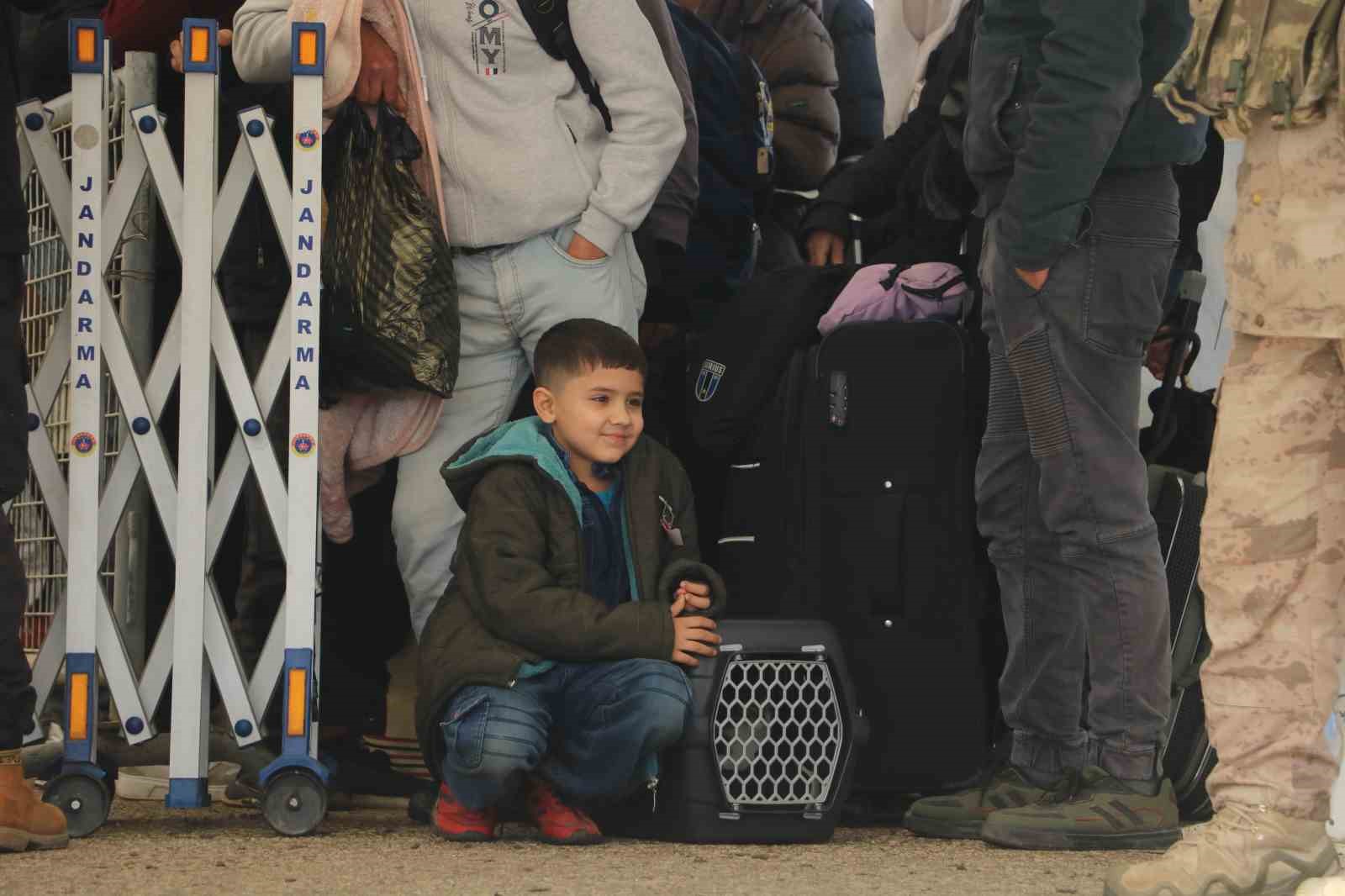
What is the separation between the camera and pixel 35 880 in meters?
2.63

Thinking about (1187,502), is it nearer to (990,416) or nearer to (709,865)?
(990,416)

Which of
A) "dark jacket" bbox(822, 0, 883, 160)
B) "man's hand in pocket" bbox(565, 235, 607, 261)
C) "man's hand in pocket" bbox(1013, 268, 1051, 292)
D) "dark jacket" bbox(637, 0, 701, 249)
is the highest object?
"dark jacket" bbox(822, 0, 883, 160)

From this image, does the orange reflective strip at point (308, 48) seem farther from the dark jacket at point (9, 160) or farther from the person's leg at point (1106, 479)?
the person's leg at point (1106, 479)

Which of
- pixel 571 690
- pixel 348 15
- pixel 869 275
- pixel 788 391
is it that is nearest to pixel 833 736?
pixel 571 690

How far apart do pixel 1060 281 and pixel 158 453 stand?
5.17 feet

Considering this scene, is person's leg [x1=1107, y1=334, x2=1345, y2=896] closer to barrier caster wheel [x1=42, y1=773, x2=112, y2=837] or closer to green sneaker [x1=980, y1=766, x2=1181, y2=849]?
green sneaker [x1=980, y1=766, x2=1181, y2=849]

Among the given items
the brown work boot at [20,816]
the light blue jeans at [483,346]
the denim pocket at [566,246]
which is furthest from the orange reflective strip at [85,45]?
the brown work boot at [20,816]

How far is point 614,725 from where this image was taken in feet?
10.4

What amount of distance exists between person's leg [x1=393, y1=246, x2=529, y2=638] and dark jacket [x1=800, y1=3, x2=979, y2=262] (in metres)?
0.88

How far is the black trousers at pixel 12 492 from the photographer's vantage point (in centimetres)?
296

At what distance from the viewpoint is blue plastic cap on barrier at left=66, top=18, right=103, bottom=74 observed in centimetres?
328

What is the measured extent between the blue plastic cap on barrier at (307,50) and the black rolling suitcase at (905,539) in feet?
3.60

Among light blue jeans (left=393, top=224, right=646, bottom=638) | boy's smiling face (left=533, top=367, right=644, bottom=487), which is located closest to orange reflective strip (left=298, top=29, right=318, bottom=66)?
light blue jeans (left=393, top=224, right=646, bottom=638)

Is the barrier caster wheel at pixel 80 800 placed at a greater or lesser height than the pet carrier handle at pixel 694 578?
lesser
